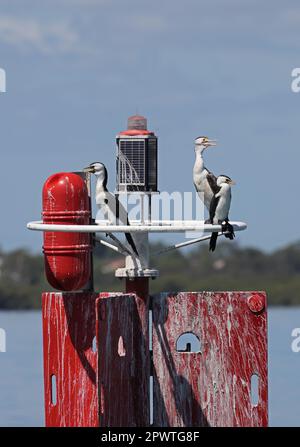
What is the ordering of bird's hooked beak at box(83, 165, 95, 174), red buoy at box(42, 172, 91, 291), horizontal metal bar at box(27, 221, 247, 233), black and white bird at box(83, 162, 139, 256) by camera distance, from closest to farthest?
horizontal metal bar at box(27, 221, 247, 233)
red buoy at box(42, 172, 91, 291)
black and white bird at box(83, 162, 139, 256)
bird's hooked beak at box(83, 165, 95, 174)

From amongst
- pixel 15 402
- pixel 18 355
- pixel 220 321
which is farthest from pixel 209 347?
pixel 18 355

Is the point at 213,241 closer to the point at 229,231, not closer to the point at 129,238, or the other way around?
the point at 229,231

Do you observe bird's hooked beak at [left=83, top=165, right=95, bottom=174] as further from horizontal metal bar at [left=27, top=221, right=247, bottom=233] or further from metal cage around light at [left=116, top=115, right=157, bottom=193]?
horizontal metal bar at [left=27, top=221, right=247, bottom=233]

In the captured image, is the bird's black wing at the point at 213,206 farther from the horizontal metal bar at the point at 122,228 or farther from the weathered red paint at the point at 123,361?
the weathered red paint at the point at 123,361

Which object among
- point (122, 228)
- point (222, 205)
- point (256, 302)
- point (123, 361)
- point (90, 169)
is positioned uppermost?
point (90, 169)

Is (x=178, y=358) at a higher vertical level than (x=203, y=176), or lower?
lower

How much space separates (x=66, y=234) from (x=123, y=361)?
171 cm

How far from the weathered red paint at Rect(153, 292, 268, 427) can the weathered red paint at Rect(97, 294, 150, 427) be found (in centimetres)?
20

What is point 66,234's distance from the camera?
23594 mm

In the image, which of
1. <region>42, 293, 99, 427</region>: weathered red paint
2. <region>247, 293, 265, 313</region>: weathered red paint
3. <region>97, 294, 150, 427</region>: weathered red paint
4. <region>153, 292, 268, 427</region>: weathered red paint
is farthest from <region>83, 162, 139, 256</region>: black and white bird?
<region>247, 293, 265, 313</region>: weathered red paint

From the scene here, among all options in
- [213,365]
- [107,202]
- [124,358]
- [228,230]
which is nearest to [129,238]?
[107,202]

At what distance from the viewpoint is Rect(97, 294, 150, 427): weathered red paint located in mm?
22562

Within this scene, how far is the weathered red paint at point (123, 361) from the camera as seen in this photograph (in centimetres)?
2256

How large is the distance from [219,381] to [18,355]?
1253 inches
